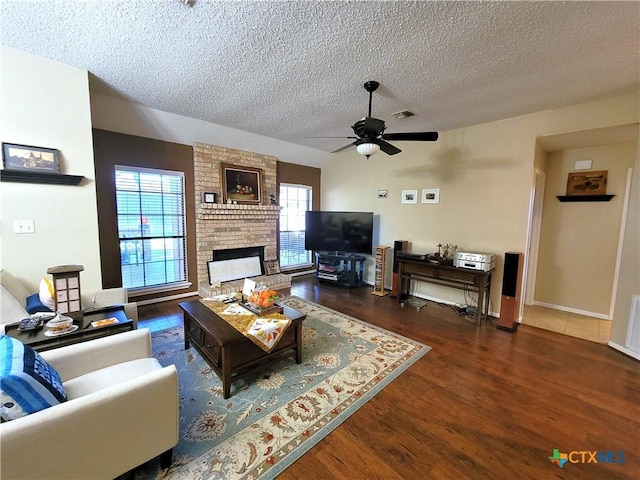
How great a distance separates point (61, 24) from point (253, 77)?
4.71 feet

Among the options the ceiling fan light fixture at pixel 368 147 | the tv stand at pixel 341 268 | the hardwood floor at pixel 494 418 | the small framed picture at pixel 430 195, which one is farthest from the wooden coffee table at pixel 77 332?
the small framed picture at pixel 430 195

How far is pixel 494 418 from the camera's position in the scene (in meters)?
1.92

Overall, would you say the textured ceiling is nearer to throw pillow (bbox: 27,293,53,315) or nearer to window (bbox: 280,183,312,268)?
throw pillow (bbox: 27,293,53,315)

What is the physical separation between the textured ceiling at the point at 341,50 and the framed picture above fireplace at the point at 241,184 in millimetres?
1500

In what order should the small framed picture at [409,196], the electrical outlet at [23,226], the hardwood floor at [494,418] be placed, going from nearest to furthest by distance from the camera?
1. the hardwood floor at [494,418]
2. the electrical outlet at [23,226]
3. the small framed picture at [409,196]

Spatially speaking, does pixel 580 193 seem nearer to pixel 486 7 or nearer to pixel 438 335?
pixel 438 335

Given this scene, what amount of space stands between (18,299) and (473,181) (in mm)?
5370

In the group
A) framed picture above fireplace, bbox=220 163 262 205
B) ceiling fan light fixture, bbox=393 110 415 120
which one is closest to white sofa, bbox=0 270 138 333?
framed picture above fireplace, bbox=220 163 262 205

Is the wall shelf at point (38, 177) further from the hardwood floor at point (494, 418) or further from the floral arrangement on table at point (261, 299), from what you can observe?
the hardwood floor at point (494, 418)

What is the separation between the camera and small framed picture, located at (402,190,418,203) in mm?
4613

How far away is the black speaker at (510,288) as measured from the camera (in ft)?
10.9

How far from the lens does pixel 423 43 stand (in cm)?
206

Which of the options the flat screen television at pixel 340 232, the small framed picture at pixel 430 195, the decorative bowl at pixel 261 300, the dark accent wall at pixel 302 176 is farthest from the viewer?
the dark accent wall at pixel 302 176

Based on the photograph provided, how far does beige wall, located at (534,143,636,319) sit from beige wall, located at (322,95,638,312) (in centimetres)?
80
